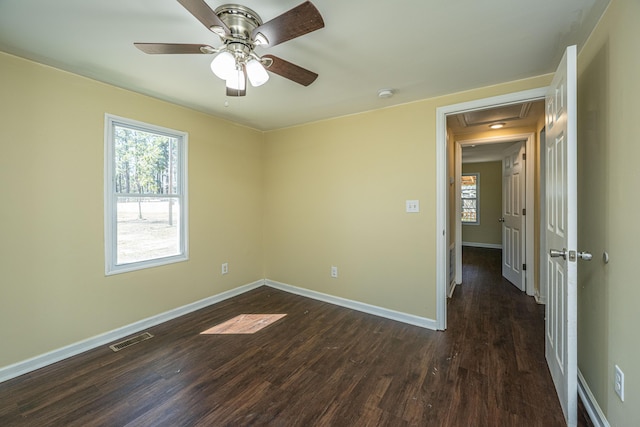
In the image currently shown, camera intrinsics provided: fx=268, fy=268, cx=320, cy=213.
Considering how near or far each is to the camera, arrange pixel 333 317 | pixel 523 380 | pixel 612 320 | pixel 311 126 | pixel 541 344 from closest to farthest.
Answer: pixel 612 320 < pixel 523 380 < pixel 541 344 < pixel 333 317 < pixel 311 126

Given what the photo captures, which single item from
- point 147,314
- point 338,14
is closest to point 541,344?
point 338,14

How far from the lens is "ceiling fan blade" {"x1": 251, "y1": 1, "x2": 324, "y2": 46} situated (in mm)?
1118

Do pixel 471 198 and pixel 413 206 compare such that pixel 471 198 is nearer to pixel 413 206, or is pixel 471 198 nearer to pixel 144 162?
pixel 413 206

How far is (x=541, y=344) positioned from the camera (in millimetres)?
2346

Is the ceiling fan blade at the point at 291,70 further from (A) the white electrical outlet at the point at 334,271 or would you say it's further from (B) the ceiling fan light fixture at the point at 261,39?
(A) the white electrical outlet at the point at 334,271

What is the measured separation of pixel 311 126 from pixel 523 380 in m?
3.20

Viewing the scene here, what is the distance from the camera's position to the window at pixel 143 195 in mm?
2455

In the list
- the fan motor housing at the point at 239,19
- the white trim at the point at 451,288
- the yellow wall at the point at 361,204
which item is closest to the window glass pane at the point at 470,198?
the white trim at the point at 451,288

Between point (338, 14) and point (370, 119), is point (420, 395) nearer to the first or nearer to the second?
point (338, 14)

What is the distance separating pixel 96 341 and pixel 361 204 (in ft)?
9.28

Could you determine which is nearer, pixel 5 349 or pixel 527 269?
pixel 5 349

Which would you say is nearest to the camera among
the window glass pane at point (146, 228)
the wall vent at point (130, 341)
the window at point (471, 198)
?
the wall vent at point (130, 341)

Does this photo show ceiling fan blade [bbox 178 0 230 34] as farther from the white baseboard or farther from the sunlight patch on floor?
the white baseboard

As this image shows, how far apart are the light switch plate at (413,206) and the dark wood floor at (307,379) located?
1.19 meters
